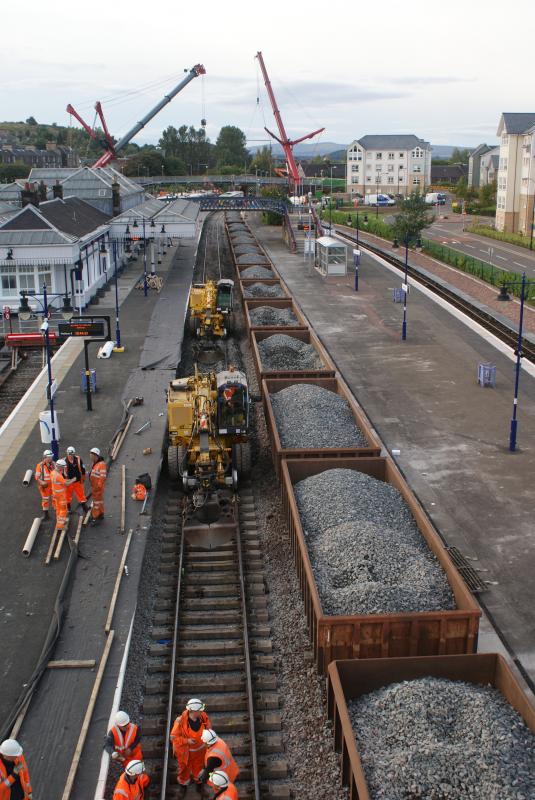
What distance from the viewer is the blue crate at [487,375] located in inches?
1118

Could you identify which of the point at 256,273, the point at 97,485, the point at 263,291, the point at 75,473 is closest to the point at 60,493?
the point at 75,473

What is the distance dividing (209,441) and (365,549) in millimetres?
5912

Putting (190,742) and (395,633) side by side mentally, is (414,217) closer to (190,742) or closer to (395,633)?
(395,633)

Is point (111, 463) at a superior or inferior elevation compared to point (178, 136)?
inferior

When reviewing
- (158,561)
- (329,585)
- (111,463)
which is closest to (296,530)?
(329,585)

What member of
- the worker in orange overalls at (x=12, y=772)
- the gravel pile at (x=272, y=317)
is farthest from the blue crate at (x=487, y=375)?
the worker in orange overalls at (x=12, y=772)

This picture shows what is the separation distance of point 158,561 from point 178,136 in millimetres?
191944

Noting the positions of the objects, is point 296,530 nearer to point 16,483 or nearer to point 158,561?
point 158,561

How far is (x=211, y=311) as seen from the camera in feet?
115

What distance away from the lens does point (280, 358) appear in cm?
2852

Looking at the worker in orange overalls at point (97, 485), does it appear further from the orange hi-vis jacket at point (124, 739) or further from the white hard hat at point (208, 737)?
the white hard hat at point (208, 737)

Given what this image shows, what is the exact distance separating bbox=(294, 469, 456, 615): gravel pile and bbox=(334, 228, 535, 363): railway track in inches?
712

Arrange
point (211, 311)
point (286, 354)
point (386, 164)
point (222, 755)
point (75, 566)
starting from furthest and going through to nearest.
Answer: point (386, 164), point (211, 311), point (286, 354), point (75, 566), point (222, 755)

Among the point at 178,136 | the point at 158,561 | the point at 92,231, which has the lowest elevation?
the point at 158,561
